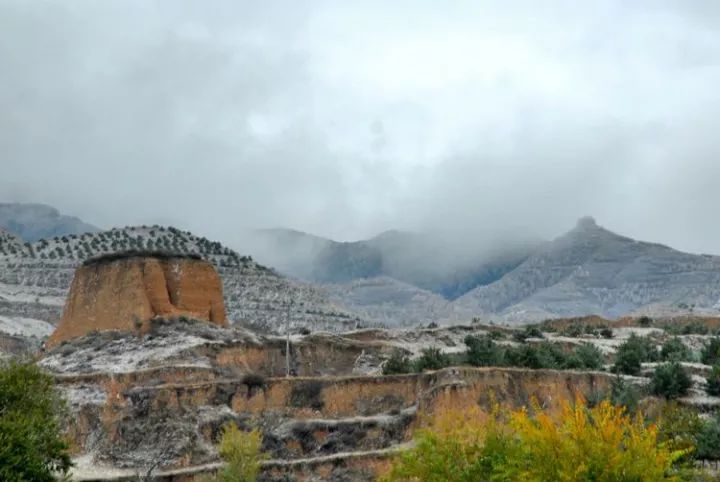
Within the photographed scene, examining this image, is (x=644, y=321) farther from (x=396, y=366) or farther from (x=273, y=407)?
(x=273, y=407)

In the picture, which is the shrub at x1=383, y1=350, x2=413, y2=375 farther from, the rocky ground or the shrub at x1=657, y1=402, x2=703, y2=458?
the shrub at x1=657, y1=402, x2=703, y2=458

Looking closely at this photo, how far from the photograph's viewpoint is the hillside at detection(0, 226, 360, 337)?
94.8 m

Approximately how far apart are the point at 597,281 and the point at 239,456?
13612cm

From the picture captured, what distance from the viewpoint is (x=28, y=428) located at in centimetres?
2977

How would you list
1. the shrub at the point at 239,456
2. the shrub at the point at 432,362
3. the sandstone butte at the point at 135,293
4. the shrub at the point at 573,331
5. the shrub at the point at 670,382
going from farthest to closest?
1. the shrub at the point at 573,331
2. the sandstone butte at the point at 135,293
3. the shrub at the point at 432,362
4. the shrub at the point at 670,382
5. the shrub at the point at 239,456

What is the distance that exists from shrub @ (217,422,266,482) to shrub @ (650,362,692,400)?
16865mm

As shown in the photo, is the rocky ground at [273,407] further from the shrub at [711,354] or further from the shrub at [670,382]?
the shrub at [711,354]

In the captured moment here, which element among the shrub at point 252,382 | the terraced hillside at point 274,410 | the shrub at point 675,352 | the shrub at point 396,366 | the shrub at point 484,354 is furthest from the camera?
the shrub at point 675,352

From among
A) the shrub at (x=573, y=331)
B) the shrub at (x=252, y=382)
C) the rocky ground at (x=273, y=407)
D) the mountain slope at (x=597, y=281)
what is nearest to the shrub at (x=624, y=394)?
the rocky ground at (x=273, y=407)

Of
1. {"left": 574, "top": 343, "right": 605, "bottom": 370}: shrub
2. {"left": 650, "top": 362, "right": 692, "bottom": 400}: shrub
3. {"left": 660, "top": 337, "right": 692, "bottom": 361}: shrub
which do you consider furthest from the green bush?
{"left": 660, "top": 337, "right": 692, "bottom": 361}: shrub

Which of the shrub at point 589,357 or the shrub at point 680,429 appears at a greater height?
the shrub at point 589,357

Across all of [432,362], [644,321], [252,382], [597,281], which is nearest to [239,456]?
[252,382]

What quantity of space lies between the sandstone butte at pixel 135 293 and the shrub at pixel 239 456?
18723 millimetres

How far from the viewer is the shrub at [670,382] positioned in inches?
1732
